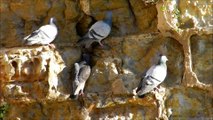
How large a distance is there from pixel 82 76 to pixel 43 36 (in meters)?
0.85

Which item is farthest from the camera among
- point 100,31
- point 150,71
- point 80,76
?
point 100,31

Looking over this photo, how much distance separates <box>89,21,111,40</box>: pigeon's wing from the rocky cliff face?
0.13m

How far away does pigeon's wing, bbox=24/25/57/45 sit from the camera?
7.13 meters

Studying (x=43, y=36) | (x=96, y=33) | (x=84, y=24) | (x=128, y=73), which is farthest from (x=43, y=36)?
(x=128, y=73)

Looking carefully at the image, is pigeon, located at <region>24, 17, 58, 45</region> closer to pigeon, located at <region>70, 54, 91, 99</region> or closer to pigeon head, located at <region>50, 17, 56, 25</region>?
pigeon head, located at <region>50, 17, 56, 25</region>

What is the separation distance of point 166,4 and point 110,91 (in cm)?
147

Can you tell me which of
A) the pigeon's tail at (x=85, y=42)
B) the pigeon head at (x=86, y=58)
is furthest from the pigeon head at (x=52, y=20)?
the pigeon head at (x=86, y=58)

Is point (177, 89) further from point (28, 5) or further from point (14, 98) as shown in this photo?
point (28, 5)

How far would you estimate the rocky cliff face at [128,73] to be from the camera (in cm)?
689

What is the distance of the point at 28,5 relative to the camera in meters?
8.06

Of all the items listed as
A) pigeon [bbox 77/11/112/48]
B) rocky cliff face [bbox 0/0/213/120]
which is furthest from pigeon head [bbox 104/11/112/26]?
rocky cliff face [bbox 0/0/213/120]

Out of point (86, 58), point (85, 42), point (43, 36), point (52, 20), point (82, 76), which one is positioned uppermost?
point (52, 20)

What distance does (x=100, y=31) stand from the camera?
23.6 ft

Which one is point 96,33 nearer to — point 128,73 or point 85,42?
point 85,42
